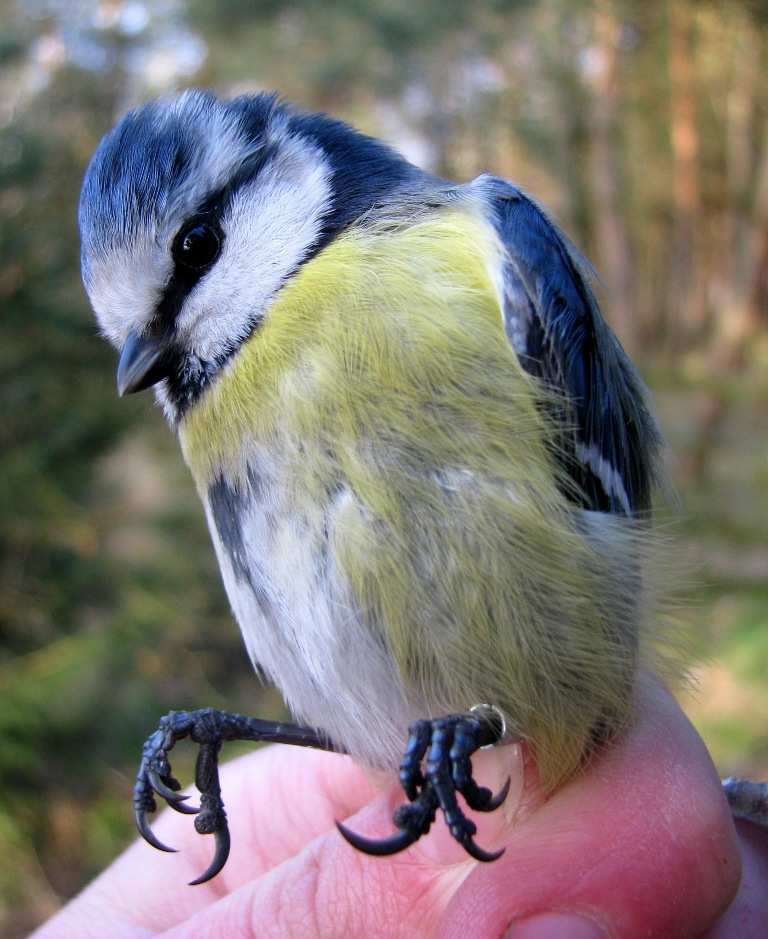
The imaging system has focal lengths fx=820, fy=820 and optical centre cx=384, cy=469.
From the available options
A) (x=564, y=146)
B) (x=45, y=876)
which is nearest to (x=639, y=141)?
(x=564, y=146)

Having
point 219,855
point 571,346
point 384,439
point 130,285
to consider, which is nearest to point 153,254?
point 130,285

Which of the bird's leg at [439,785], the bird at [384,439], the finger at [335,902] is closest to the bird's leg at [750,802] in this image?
the bird at [384,439]

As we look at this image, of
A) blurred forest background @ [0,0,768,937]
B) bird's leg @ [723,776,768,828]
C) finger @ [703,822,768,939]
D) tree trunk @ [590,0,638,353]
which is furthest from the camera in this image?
tree trunk @ [590,0,638,353]

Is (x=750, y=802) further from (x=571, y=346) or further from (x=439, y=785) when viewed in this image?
(x=571, y=346)

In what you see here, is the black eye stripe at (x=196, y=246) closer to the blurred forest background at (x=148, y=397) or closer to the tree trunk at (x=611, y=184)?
the blurred forest background at (x=148, y=397)

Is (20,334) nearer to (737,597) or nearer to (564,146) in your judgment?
(737,597)

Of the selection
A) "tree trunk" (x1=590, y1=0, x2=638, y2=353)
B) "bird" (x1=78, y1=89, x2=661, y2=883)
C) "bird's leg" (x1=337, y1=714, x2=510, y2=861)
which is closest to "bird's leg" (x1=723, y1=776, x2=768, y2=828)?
"bird" (x1=78, y1=89, x2=661, y2=883)

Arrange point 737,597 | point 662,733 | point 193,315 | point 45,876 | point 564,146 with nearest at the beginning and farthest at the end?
1. point 193,315
2. point 662,733
3. point 45,876
4. point 737,597
5. point 564,146

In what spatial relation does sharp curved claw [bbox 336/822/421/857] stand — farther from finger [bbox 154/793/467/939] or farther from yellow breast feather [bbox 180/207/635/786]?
finger [bbox 154/793/467/939]
